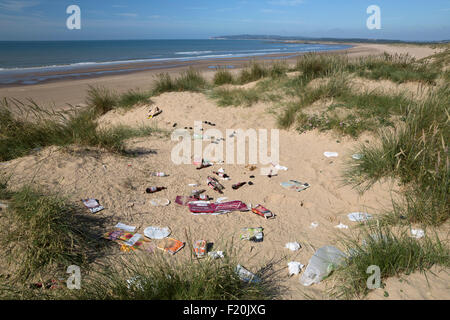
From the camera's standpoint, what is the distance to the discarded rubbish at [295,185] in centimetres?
380

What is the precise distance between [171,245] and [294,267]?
1.14 metres

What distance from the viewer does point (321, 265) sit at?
2.32 metres

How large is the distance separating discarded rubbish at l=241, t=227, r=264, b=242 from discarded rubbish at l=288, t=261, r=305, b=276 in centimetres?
45

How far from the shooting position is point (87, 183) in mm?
3377

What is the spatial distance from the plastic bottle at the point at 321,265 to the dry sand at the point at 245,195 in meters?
0.08

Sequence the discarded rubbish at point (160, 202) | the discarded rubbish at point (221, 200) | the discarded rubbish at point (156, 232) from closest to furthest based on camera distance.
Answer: the discarded rubbish at point (156, 232) < the discarded rubbish at point (160, 202) < the discarded rubbish at point (221, 200)

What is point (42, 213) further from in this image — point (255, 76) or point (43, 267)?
point (255, 76)

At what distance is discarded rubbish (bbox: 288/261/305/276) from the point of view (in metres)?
2.34

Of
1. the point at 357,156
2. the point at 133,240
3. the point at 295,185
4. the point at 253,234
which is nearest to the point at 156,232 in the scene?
the point at 133,240

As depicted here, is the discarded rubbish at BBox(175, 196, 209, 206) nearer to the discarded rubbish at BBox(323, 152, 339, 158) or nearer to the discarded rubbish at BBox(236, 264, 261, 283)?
the discarded rubbish at BBox(236, 264, 261, 283)

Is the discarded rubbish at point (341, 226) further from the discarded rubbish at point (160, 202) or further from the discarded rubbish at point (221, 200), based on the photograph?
the discarded rubbish at point (160, 202)

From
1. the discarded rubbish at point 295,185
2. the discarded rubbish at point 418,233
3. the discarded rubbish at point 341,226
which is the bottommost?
the discarded rubbish at point 341,226

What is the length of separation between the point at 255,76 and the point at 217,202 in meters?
6.59

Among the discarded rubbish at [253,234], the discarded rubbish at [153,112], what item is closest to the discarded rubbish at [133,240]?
the discarded rubbish at [253,234]
